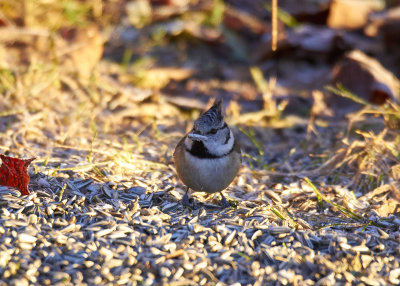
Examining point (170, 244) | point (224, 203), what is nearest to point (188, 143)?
point (224, 203)

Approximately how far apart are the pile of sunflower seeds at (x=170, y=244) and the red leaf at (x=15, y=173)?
0.07 metres

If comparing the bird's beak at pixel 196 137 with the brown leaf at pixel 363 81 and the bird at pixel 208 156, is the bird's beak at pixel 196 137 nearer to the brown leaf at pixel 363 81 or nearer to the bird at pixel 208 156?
the bird at pixel 208 156

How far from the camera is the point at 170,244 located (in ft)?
11.4

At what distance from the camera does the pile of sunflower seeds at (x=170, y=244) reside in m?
3.23

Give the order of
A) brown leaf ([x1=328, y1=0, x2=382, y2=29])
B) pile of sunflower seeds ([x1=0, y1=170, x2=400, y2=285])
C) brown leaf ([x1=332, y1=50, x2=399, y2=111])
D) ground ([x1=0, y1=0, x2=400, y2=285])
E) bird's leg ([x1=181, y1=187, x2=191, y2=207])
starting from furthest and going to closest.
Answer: brown leaf ([x1=328, y1=0, x2=382, y2=29])
brown leaf ([x1=332, y1=50, x2=399, y2=111])
bird's leg ([x1=181, y1=187, x2=191, y2=207])
ground ([x1=0, y1=0, x2=400, y2=285])
pile of sunflower seeds ([x1=0, y1=170, x2=400, y2=285])

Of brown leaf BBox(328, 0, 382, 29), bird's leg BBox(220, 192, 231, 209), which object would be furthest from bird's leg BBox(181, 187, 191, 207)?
brown leaf BBox(328, 0, 382, 29)

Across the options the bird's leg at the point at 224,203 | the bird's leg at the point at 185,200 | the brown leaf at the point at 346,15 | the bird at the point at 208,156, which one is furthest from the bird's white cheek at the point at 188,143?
the brown leaf at the point at 346,15

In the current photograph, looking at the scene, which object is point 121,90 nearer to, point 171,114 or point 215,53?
point 171,114

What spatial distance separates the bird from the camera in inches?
158

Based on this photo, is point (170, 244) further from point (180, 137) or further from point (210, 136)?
point (180, 137)

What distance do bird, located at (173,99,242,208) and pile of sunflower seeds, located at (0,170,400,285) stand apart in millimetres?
247

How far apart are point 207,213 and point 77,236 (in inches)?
42.3

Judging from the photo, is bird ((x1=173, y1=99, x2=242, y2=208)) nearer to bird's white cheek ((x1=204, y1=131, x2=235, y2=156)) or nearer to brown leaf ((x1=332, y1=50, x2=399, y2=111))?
bird's white cheek ((x1=204, y1=131, x2=235, y2=156))

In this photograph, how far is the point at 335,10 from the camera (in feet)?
25.2
